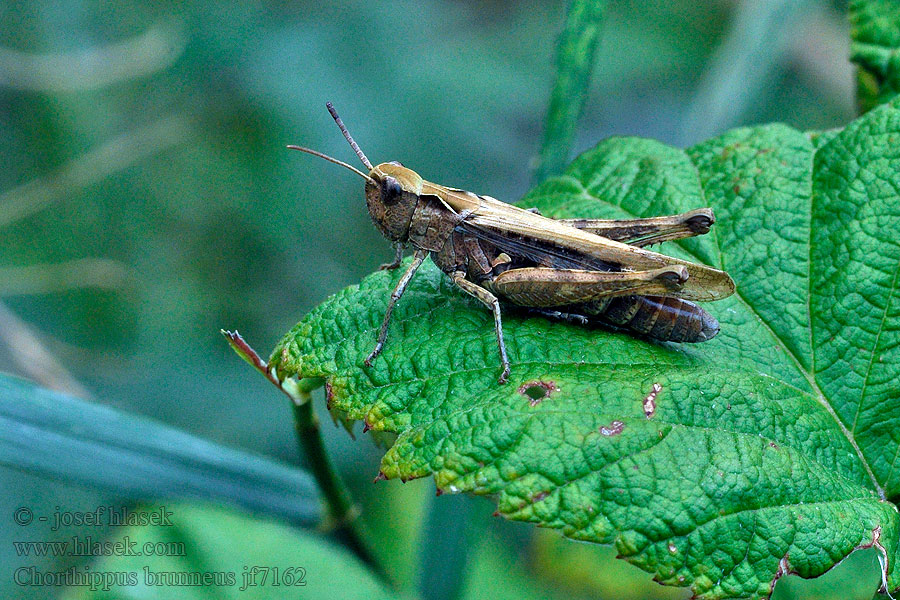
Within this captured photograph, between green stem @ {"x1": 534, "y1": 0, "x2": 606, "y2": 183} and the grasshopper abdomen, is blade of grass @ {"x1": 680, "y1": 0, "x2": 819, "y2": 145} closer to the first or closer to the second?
green stem @ {"x1": 534, "y1": 0, "x2": 606, "y2": 183}

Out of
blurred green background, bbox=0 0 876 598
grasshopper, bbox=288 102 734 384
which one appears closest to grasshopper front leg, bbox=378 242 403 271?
grasshopper, bbox=288 102 734 384

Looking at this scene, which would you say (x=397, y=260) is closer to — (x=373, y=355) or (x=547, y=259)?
(x=547, y=259)

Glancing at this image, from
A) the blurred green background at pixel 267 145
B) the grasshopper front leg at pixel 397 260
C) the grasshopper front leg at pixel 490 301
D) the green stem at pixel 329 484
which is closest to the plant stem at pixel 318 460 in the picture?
the green stem at pixel 329 484

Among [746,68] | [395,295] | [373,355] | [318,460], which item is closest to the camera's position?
[373,355]

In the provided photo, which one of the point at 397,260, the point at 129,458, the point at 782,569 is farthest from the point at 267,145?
the point at 782,569

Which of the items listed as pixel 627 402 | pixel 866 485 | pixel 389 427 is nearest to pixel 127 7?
pixel 389 427

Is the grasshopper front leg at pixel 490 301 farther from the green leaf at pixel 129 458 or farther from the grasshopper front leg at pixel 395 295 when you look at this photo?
the green leaf at pixel 129 458
